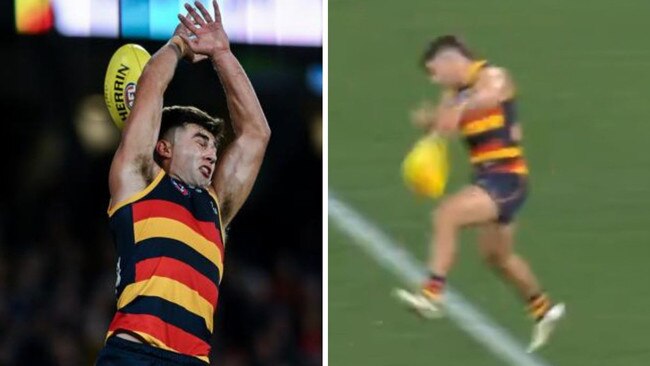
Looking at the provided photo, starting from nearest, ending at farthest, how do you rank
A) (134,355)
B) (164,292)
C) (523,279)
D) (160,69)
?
(134,355), (164,292), (160,69), (523,279)

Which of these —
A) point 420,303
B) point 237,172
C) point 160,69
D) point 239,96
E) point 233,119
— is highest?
point 160,69

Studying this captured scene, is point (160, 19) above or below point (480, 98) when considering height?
above

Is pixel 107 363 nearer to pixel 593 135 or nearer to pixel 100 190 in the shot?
pixel 100 190

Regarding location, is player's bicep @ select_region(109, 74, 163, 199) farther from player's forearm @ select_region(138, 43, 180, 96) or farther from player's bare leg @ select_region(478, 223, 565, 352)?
player's bare leg @ select_region(478, 223, 565, 352)

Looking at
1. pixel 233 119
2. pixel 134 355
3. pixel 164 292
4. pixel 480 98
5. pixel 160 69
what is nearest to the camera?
pixel 134 355

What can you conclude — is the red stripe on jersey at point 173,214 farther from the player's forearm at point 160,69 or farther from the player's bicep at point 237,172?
the player's forearm at point 160,69

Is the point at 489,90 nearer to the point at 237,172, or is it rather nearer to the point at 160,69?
the point at 237,172

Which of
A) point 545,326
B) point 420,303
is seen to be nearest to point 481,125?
point 420,303

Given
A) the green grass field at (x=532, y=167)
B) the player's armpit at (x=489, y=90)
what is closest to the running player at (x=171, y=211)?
the green grass field at (x=532, y=167)

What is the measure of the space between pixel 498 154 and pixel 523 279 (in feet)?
1.94

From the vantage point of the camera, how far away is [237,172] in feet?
24.8

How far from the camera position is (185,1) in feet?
24.7

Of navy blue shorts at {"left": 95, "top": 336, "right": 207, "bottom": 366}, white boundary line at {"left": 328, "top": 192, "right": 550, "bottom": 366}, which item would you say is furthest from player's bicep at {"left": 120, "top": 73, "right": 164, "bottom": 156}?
white boundary line at {"left": 328, "top": 192, "right": 550, "bottom": 366}

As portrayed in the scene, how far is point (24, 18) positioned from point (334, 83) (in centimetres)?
142
